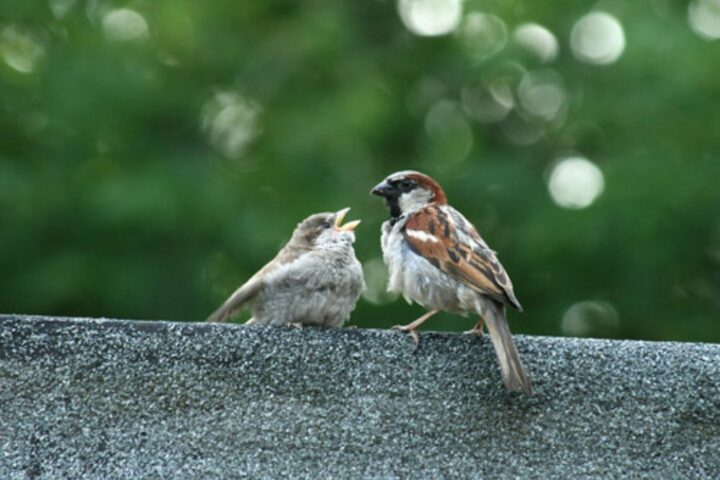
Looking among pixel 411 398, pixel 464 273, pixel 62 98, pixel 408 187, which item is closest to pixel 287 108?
pixel 62 98

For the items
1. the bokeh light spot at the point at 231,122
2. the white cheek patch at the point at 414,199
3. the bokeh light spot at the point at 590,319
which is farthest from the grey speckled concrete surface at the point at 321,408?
the bokeh light spot at the point at 231,122

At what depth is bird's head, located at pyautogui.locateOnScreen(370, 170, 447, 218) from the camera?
5.14m

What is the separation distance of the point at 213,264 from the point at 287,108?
4.86 feet

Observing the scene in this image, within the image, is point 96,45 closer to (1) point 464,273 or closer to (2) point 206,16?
(2) point 206,16

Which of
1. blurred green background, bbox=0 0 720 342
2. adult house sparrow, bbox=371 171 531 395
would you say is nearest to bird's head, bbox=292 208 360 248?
adult house sparrow, bbox=371 171 531 395

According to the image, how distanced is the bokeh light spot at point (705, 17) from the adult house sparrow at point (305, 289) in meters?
5.31

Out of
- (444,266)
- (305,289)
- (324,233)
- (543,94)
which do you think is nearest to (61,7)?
(543,94)

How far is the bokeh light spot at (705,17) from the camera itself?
9367mm

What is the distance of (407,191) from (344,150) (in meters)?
4.09

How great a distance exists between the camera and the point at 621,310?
933cm

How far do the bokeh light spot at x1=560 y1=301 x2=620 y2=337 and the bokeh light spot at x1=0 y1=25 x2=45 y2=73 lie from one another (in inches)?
160

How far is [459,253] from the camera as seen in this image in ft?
14.3

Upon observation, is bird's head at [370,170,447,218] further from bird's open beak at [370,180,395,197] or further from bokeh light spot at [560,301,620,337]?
bokeh light spot at [560,301,620,337]

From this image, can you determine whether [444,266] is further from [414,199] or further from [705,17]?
[705,17]
